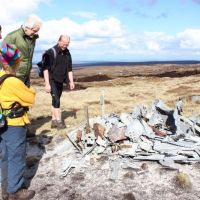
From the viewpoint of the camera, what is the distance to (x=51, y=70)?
12500 mm

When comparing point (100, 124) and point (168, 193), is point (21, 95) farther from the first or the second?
point (100, 124)

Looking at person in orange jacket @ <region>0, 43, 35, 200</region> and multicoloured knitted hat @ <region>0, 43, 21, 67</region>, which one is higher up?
multicoloured knitted hat @ <region>0, 43, 21, 67</region>

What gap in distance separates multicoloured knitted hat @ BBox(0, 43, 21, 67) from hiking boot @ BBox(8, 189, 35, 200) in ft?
8.49

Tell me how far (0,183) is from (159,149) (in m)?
3.96

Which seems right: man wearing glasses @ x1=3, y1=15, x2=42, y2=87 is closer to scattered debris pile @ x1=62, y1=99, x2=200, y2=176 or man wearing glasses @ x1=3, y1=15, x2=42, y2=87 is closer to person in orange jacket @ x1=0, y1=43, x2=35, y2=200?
scattered debris pile @ x1=62, y1=99, x2=200, y2=176

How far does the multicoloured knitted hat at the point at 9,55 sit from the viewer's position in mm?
6785

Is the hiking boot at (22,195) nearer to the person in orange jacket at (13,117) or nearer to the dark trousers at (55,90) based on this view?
the person in orange jacket at (13,117)

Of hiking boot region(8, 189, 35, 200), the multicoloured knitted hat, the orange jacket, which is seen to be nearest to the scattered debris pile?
hiking boot region(8, 189, 35, 200)

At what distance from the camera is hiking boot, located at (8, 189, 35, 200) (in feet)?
25.2

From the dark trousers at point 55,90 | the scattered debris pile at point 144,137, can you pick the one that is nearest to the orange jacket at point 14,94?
the scattered debris pile at point 144,137

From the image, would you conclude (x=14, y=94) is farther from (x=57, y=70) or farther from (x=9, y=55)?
(x=57, y=70)

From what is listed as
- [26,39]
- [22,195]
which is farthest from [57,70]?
[22,195]

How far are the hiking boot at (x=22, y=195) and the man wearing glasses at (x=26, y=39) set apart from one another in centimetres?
409

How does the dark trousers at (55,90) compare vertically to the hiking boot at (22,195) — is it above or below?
above
